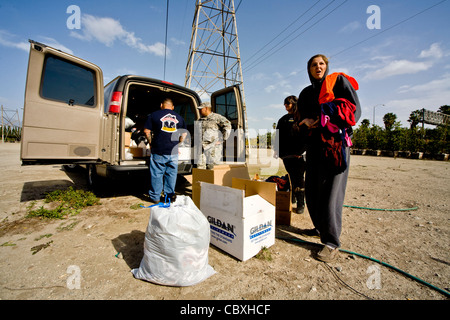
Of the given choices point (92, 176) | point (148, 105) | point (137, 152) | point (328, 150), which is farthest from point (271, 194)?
point (148, 105)

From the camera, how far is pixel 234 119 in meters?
4.16

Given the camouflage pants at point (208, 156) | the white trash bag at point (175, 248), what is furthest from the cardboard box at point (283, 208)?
the camouflage pants at point (208, 156)

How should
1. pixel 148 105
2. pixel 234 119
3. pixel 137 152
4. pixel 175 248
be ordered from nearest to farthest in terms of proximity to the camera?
pixel 175 248 < pixel 137 152 < pixel 234 119 < pixel 148 105

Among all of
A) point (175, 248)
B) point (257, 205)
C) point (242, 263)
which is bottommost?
point (242, 263)

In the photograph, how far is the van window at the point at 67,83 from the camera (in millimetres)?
2453

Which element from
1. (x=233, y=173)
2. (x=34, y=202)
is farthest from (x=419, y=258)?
(x=34, y=202)

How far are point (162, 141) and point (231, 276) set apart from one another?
2.28m

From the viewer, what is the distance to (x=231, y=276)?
1.48 meters

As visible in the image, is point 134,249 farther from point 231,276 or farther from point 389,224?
point 389,224

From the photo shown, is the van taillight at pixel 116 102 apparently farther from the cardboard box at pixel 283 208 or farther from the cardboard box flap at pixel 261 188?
the cardboard box at pixel 283 208

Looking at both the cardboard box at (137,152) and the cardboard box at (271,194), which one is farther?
the cardboard box at (137,152)

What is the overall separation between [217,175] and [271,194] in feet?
3.00

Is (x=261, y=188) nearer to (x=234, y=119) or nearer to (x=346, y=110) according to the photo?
(x=346, y=110)

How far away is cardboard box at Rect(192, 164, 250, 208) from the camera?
258cm
